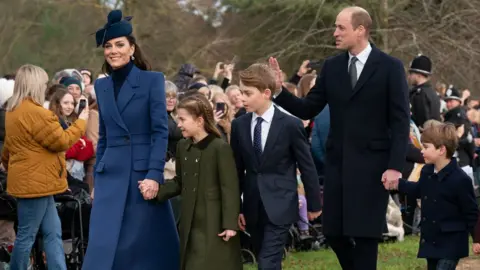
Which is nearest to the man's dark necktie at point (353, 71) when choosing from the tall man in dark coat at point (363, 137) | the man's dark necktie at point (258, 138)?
the tall man in dark coat at point (363, 137)

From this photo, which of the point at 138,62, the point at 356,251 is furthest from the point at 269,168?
the point at 138,62

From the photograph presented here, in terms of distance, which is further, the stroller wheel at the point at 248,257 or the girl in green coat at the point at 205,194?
the stroller wheel at the point at 248,257

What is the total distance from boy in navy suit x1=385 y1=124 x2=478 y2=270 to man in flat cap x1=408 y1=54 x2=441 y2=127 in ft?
19.2

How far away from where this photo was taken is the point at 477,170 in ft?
60.7

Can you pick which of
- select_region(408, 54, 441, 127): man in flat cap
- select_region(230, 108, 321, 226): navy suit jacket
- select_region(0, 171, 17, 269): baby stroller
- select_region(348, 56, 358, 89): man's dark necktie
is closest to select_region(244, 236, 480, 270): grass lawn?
select_region(408, 54, 441, 127): man in flat cap

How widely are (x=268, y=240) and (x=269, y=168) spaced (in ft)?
1.66

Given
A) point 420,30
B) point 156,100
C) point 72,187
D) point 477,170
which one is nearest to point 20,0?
point 420,30

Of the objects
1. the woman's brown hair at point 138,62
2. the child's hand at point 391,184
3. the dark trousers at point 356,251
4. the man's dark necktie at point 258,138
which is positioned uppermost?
the woman's brown hair at point 138,62

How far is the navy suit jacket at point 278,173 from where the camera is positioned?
742 cm

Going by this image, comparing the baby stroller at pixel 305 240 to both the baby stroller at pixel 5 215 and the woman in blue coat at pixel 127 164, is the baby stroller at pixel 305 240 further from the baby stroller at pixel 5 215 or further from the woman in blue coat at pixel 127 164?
the woman in blue coat at pixel 127 164

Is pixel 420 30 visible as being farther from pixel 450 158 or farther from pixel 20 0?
pixel 450 158

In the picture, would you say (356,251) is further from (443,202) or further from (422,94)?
(422,94)

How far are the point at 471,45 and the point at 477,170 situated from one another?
6.75 m

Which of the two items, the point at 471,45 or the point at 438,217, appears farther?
the point at 471,45
